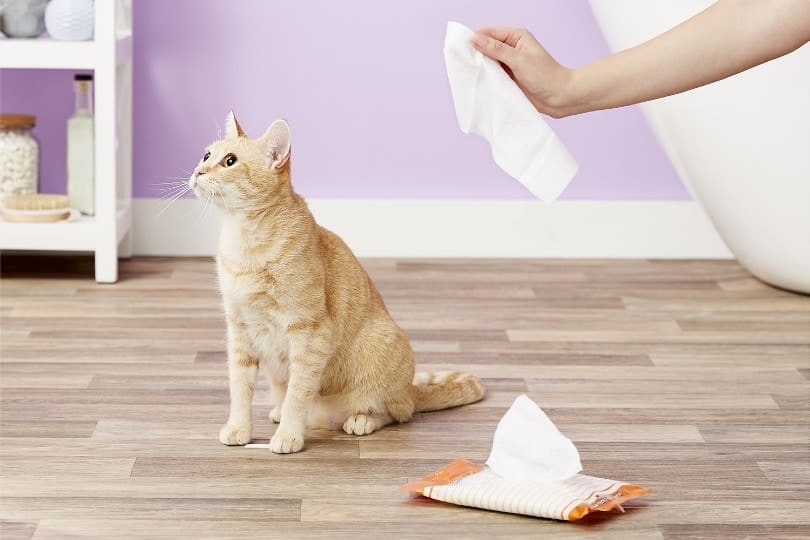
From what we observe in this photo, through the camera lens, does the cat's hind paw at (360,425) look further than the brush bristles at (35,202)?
No

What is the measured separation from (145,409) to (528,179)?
753 millimetres

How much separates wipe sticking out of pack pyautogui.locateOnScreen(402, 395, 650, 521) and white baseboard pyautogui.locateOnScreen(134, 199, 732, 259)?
1.53 meters

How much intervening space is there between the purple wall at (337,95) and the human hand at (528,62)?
151 centimetres

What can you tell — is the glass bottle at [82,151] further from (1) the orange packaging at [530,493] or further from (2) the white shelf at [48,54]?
(1) the orange packaging at [530,493]

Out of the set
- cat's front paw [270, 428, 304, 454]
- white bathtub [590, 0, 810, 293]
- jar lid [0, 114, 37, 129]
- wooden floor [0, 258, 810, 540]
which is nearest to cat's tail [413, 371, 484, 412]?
wooden floor [0, 258, 810, 540]

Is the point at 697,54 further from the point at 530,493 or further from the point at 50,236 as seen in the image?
the point at 50,236

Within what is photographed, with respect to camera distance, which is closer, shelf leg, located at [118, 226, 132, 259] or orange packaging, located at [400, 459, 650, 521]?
orange packaging, located at [400, 459, 650, 521]

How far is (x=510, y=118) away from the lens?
1639 millimetres

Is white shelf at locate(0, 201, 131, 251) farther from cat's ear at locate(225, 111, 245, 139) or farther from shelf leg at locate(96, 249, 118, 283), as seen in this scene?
cat's ear at locate(225, 111, 245, 139)

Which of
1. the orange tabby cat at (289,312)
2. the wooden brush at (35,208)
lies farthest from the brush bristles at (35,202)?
the orange tabby cat at (289,312)

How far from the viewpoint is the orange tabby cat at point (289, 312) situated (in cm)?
175

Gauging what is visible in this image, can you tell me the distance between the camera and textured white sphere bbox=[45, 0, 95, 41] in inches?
108

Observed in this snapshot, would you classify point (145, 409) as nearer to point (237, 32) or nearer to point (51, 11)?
point (51, 11)

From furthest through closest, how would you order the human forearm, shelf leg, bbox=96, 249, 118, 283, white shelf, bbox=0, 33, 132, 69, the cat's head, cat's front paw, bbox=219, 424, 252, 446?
shelf leg, bbox=96, 249, 118, 283 → white shelf, bbox=0, 33, 132, 69 → cat's front paw, bbox=219, 424, 252, 446 → the cat's head → the human forearm
